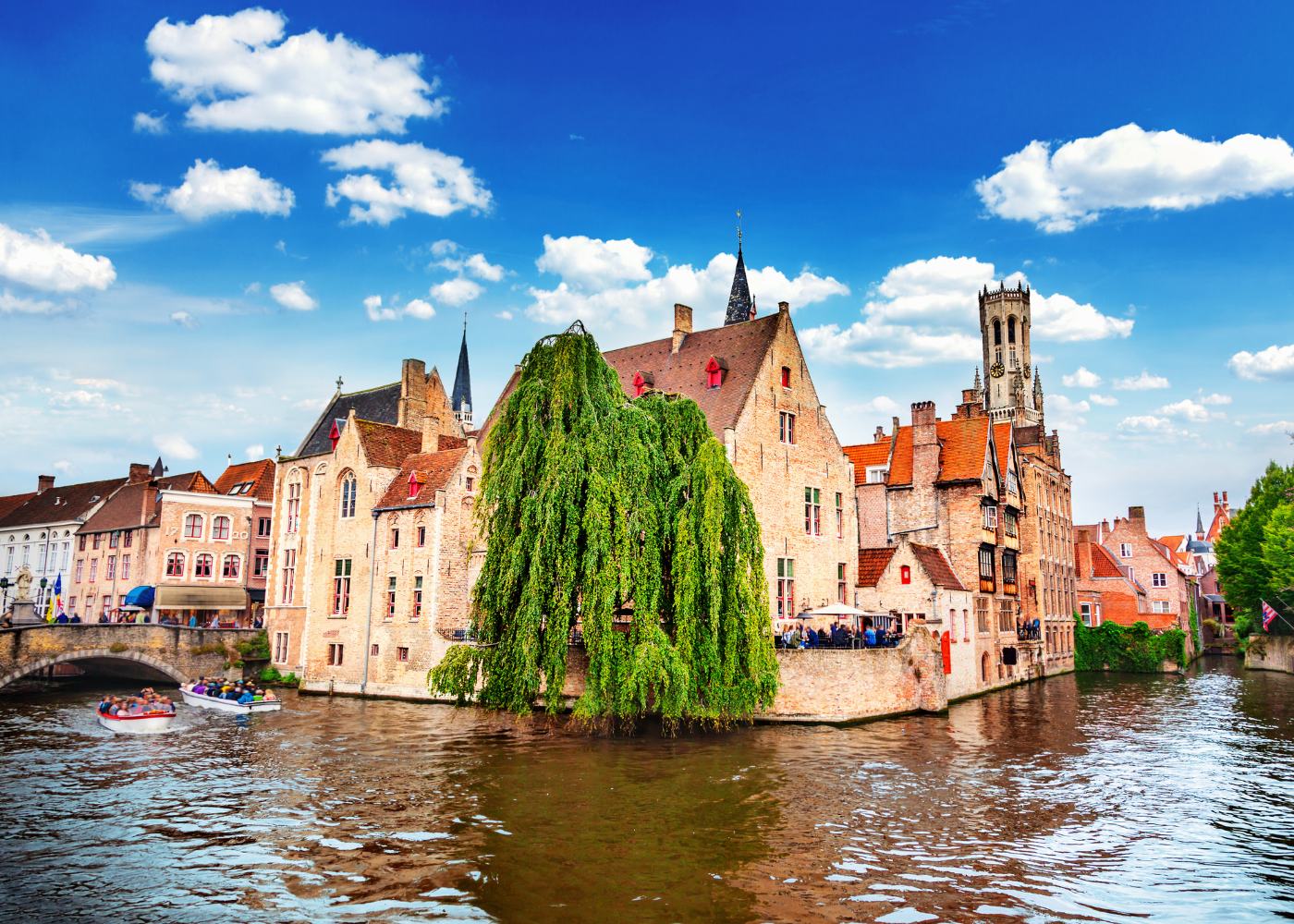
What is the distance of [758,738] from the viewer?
2667cm

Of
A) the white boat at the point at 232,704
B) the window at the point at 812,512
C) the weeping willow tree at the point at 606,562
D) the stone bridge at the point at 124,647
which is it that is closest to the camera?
the weeping willow tree at the point at 606,562

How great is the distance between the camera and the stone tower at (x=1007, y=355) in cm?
12138

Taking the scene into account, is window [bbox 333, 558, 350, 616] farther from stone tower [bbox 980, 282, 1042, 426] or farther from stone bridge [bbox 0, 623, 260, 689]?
stone tower [bbox 980, 282, 1042, 426]

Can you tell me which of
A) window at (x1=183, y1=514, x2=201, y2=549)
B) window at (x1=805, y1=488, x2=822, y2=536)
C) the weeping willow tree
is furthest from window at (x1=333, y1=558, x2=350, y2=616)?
window at (x1=805, y1=488, x2=822, y2=536)

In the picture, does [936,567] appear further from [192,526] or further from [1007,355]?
[1007,355]

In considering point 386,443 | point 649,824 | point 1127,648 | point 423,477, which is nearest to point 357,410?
point 386,443

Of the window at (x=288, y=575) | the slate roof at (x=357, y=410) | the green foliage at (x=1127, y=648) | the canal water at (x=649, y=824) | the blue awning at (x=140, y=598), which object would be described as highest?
the slate roof at (x=357, y=410)

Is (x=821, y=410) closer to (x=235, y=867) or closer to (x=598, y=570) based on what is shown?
(x=598, y=570)

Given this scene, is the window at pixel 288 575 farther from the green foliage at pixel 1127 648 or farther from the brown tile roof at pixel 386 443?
the green foliage at pixel 1127 648

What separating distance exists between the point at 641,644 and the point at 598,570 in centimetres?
232

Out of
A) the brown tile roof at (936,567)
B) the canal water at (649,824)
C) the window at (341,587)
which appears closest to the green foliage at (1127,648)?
the brown tile roof at (936,567)

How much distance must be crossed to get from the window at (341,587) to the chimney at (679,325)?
17.8 m

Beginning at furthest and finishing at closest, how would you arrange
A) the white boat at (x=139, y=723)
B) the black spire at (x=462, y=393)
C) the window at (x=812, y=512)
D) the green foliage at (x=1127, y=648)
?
the black spire at (x=462, y=393) → the green foliage at (x=1127, y=648) → the window at (x=812, y=512) → the white boat at (x=139, y=723)

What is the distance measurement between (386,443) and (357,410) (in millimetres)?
9786
